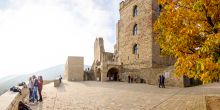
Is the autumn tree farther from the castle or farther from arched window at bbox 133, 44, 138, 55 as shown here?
arched window at bbox 133, 44, 138, 55

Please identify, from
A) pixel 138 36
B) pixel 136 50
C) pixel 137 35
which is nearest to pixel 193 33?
pixel 138 36

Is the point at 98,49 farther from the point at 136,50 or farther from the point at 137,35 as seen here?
the point at 137,35

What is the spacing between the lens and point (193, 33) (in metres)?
8.21

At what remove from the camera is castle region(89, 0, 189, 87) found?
109 feet

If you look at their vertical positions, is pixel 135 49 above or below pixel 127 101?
above

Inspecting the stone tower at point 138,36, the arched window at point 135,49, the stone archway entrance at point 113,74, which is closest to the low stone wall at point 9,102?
the stone tower at point 138,36

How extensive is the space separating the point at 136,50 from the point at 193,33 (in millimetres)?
28410

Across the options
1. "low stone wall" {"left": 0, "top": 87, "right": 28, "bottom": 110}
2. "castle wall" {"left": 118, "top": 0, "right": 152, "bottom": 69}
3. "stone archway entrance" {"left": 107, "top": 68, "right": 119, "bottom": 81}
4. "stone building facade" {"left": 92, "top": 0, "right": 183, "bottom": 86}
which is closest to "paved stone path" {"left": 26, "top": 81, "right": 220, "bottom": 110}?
"low stone wall" {"left": 0, "top": 87, "right": 28, "bottom": 110}

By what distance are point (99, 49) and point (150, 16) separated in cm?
1415

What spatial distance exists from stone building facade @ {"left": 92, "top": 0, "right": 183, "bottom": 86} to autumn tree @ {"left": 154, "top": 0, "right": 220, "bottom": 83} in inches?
761

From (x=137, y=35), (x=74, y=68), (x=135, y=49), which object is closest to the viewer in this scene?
(x=137, y=35)

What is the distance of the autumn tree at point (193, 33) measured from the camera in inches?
288

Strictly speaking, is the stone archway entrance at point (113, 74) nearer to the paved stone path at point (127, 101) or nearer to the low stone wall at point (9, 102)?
the paved stone path at point (127, 101)

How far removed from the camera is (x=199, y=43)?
886cm
